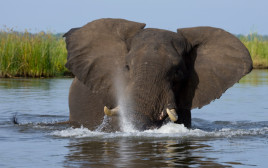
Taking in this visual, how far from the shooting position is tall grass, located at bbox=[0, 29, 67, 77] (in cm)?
2162

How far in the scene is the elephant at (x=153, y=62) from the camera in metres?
7.85

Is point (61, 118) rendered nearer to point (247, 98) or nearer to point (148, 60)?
point (148, 60)

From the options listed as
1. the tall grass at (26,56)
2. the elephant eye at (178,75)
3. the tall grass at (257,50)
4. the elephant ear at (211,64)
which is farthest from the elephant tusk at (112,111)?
the tall grass at (257,50)

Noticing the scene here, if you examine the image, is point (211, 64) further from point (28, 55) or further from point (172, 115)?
point (28, 55)

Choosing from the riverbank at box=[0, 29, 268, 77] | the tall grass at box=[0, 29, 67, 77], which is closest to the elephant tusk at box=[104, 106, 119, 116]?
the riverbank at box=[0, 29, 268, 77]

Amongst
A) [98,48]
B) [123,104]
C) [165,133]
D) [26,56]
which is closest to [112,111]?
[123,104]

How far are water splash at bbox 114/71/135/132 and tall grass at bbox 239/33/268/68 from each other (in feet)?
81.0

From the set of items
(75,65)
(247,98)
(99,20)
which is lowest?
(247,98)

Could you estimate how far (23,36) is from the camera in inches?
894

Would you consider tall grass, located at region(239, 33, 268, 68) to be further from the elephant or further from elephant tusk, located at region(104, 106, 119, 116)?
elephant tusk, located at region(104, 106, 119, 116)

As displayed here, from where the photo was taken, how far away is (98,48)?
8.69m

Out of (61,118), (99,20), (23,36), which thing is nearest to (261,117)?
(61,118)

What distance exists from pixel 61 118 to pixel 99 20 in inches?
122

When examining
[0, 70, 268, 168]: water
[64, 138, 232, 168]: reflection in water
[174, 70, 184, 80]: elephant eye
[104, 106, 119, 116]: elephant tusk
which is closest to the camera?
[64, 138, 232, 168]: reflection in water
